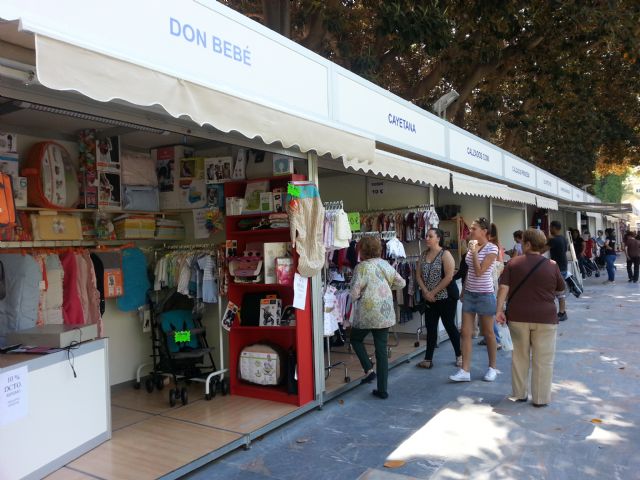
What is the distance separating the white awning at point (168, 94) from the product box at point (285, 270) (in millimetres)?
1108

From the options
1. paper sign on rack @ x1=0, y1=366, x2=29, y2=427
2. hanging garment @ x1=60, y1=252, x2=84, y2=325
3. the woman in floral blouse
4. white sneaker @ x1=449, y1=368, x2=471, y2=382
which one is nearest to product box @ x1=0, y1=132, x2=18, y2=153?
hanging garment @ x1=60, y1=252, x2=84, y2=325

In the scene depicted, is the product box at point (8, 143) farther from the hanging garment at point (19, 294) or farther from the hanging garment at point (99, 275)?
the hanging garment at point (99, 275)

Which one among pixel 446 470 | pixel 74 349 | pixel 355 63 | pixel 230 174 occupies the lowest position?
pixel 446 470

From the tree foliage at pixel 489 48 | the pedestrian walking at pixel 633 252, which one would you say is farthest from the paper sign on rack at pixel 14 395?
the pedestrian walking at pixel 633 252

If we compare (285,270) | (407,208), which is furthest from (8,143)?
(407,208)

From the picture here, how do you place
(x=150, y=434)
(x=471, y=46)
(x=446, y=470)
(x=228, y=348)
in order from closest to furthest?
1. (x=446, y=470)
2. (x=150, y=434)
3. (x=228, y=348)
4. (x=471, y=46)

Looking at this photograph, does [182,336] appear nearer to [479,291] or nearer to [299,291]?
[299,291]

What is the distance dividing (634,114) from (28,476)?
785 inches

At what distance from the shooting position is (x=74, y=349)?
3.66 m

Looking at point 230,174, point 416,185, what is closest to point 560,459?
point 230,174

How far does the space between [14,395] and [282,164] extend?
2822 millimetres

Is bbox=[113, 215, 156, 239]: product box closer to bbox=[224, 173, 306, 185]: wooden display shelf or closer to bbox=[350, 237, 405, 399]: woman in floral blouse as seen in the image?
bbox=[224, 173, 306, 185]: wooden display shelf

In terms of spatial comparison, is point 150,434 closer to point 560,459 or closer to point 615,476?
point 560,459

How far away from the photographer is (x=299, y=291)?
459 cm
